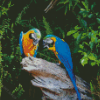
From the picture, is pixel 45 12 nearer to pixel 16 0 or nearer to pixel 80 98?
pixel 16 0

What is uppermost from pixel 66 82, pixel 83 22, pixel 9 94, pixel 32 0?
pixel 32 0

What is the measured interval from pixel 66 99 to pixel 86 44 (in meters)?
0.65

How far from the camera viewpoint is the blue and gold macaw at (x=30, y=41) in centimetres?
170

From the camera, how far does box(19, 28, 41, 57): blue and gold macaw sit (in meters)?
1.70

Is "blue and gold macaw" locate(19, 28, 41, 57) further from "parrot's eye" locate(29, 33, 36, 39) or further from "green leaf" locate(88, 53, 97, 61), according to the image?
"green leaf" locate(88, 53, 97, 61)

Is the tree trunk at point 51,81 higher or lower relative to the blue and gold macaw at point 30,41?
lower

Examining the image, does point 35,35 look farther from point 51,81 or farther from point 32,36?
point 51,81

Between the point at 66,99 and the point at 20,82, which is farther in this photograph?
the point at 20,82

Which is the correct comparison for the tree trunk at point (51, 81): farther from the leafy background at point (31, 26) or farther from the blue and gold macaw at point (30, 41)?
the leafy background at point (31, 26)

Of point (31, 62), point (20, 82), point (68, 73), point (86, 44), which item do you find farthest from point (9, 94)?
point (86, 44)

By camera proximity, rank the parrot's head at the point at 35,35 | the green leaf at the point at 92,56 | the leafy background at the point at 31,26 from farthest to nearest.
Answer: the leafy background at the point at 31,26
the parrot's head at the point at 35,35
the green leaf at the point at 92,56

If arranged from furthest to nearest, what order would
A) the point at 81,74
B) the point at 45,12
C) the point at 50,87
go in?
the point at 45,12, the point at 81,74, the point at 50,87

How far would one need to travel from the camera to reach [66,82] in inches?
61.8

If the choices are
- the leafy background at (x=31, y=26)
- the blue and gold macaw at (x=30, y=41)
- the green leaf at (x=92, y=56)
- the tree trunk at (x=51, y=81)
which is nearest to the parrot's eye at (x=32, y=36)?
the blue and gold macaw at (x=30, y=41)
